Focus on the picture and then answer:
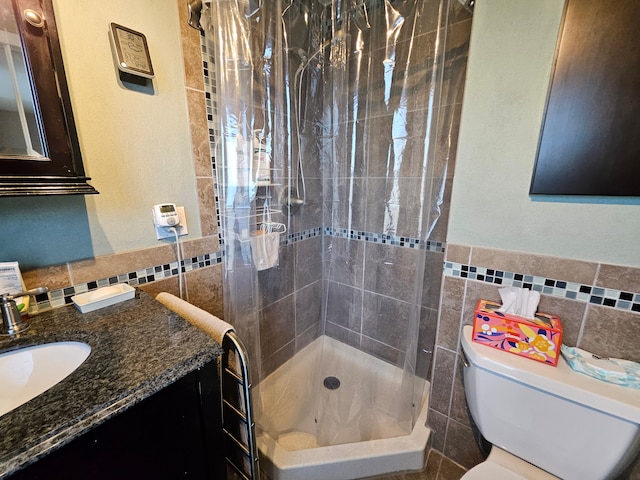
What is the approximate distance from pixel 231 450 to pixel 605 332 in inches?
55.9

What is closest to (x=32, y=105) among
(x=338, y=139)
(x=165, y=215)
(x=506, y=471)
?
(x=165, y=215)

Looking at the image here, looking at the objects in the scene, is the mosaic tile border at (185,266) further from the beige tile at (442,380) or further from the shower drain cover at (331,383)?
Result: the shower drain cover at (331,383)

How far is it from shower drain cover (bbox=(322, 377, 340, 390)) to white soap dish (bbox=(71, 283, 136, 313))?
135 cm

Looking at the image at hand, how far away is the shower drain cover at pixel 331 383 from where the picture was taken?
175 centimetres

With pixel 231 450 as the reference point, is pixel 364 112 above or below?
above

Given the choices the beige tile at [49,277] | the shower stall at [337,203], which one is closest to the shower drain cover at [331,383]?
the shower stall at [337,203]

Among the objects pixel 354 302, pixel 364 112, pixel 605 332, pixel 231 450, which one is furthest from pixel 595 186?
pixel 231 450

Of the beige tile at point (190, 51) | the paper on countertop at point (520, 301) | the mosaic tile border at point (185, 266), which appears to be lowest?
the paper on countertop at point (520, 301)

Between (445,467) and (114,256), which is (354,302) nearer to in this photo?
(445,467)

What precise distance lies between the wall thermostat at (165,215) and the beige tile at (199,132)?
0.20 metres

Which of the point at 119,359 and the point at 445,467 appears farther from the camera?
the point at 445,467

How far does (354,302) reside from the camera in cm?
180

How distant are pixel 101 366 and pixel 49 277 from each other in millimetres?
451

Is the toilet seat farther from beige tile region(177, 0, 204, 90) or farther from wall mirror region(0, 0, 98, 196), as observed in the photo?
beige tile region(177, 0, 204, 90)
